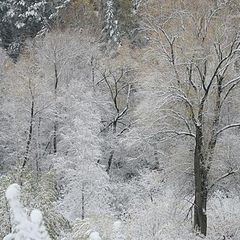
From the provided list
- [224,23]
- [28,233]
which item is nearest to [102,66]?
[224,23]

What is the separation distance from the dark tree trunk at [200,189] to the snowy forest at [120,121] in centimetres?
4

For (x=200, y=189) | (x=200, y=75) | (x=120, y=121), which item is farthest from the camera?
(x=120, y=121)

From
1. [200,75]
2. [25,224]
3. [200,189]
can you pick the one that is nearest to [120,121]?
[200,189]

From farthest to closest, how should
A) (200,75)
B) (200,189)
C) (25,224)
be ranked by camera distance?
(200,189), (200,75), (25,224)

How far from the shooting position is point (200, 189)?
16.8 m

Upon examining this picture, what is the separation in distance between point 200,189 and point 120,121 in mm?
16166

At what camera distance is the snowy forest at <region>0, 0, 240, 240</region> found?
1569 cm

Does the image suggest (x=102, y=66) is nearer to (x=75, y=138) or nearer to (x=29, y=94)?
(x=29, y=94)

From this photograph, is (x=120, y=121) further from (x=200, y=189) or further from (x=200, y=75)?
(x=200, y=75)

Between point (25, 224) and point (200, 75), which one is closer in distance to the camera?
point (25, 224)

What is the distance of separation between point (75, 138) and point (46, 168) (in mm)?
3586

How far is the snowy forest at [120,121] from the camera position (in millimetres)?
15688

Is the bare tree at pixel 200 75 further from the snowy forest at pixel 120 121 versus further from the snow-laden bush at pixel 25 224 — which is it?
the snow-laden bush at pixel 25 224

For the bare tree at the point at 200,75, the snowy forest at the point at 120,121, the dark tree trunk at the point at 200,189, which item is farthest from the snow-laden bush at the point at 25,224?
the dark tree trunk at the point at 200,189
